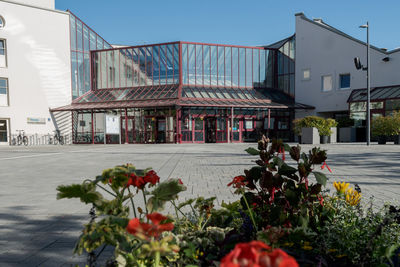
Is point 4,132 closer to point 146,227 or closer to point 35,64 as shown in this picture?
point 35,64

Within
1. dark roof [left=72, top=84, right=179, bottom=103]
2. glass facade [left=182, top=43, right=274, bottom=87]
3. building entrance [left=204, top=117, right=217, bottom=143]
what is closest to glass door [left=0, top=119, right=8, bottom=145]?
dark roof [left=72, top=84, right=179, bottom=103]

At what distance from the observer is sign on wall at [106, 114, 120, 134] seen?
22.5 metres

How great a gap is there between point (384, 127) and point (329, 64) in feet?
35.8

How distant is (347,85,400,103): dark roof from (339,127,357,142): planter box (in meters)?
2.62

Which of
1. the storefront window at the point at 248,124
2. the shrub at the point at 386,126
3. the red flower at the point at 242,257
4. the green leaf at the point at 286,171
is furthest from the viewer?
the storefront window at the point at 248,124

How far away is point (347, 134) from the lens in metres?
23.1

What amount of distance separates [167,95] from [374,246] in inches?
940

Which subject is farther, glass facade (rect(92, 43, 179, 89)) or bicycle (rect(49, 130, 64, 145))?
glass facade (rect(92, 43, 179, 89))

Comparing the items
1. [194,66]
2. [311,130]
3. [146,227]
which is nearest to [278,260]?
[146,227]

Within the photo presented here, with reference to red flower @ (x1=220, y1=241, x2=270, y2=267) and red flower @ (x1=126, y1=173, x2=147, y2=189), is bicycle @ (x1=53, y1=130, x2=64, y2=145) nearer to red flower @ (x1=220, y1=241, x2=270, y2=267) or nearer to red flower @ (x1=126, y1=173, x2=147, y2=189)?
red flower @ (x1=126, y1=173, x2=147, y2=189)

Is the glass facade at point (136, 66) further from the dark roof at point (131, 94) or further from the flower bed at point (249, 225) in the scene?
the flower bed at point (249, 225)

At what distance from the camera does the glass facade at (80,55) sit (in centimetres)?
2805

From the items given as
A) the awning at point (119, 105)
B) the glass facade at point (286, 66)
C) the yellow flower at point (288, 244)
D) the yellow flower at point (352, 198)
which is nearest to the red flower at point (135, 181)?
the yellow flower at point (288, 244)

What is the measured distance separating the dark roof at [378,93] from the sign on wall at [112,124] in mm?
19665
